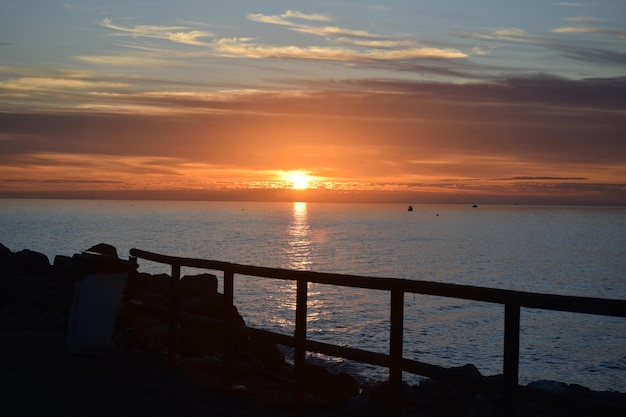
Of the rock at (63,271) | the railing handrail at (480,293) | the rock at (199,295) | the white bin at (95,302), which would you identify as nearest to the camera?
the railing handrail at (480,293)

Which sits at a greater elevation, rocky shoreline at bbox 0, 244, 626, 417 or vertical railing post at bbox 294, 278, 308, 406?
vertical railing post at bbox 294, 278, 308, 406

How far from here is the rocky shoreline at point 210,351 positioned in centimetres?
885

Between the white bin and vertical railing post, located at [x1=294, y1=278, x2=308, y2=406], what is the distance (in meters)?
3.28

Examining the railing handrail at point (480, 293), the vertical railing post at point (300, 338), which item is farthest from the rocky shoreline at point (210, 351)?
the railing handrail at point (480, 293)

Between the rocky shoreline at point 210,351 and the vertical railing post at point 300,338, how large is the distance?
28 centimetres

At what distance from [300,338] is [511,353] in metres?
2.62

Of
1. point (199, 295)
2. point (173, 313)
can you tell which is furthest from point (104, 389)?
point (199, 295)

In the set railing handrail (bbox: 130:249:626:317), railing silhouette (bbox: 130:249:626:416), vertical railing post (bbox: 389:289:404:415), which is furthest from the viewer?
vertical railing post (bbox: 389:289:404:415)

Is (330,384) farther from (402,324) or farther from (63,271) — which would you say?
(63,271)

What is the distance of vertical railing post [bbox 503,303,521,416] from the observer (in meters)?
6.04

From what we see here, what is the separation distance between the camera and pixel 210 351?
14469 millimetres

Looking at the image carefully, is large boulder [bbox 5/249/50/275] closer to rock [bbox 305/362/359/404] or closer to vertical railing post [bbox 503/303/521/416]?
rock [bbox 305/362/359/404]

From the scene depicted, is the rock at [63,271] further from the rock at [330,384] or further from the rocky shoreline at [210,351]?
the rock at [330,384]

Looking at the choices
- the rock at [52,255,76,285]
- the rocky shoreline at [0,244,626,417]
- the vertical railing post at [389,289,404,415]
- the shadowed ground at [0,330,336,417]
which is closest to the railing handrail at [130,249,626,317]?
the vertical railing post at [389,289,404,415]
